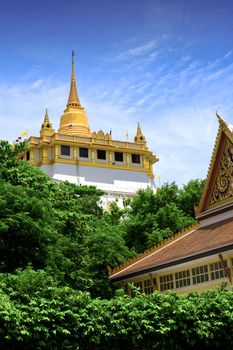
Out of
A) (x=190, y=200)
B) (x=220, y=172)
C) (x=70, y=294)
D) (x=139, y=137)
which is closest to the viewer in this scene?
(x=70, y=294)

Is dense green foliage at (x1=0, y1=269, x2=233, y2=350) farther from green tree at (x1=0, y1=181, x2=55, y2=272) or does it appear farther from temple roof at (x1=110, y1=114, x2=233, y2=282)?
temple roof at (x1=110, y1=114, x2=233, y2=282)

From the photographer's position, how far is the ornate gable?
26578mm

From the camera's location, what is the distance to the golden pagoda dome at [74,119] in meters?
84.2

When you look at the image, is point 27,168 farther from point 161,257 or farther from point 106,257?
point 161,257

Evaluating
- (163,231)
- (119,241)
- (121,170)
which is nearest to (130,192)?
(121,170)

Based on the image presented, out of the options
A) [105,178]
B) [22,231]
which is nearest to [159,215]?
[22,231]

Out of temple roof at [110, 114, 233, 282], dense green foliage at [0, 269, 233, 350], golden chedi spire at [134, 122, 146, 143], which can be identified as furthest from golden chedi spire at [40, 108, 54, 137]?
dense green foliage at [0, 269, 233, 350]

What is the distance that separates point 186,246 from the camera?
83.0ft

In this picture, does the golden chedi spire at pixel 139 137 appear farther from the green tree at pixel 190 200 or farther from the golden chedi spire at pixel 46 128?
the green tree at pixel 190 200

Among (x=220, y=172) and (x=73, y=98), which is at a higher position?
(x=73, y=98)

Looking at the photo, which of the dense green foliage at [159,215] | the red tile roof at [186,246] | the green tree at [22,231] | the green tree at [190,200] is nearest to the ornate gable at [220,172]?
the red tile roof at [186,246]

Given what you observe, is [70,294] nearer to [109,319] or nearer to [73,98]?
[109,319]

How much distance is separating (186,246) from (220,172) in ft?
12.5

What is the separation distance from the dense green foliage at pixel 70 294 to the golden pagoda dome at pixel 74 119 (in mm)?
49141
